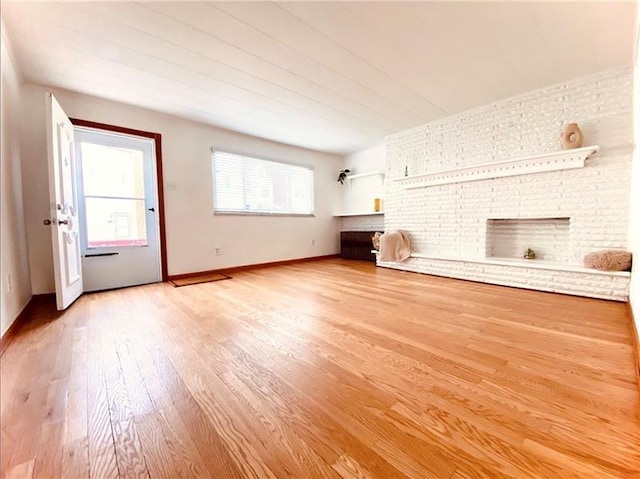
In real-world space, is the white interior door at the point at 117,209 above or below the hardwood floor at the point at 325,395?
above

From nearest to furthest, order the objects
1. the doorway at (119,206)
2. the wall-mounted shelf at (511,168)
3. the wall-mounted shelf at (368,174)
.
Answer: the wall-mounted shelf at (511,168) < the doorway at (119,206) < the wall-mounted shelf at (368,174)

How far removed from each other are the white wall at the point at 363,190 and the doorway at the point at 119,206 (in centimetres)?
350

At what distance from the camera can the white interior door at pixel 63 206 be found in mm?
2160

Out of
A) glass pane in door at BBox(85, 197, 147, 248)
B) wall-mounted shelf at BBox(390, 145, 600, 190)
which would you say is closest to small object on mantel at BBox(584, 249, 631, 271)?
wall-mounted shelf at BBox(390, 145, 600, 190)

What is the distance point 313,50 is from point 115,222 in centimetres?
294

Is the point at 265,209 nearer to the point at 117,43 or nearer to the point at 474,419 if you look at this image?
the point at 117,43

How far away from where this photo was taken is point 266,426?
37.0 inches

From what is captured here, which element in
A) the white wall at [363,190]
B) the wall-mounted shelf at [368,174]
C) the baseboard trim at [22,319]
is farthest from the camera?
the white wall at [363,190]

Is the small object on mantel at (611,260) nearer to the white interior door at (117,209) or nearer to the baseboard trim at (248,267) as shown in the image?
the baseboard trim at (248,267)

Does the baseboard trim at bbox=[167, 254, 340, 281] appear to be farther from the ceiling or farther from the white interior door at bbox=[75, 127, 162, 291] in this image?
the ceiling

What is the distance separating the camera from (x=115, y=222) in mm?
3139

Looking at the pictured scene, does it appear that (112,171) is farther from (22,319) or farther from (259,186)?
(259,186)

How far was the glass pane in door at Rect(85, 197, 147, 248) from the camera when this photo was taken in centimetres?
299

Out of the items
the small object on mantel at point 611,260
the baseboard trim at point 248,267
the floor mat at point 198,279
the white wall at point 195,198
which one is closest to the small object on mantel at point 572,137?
the small object on mantel at point 611,260
